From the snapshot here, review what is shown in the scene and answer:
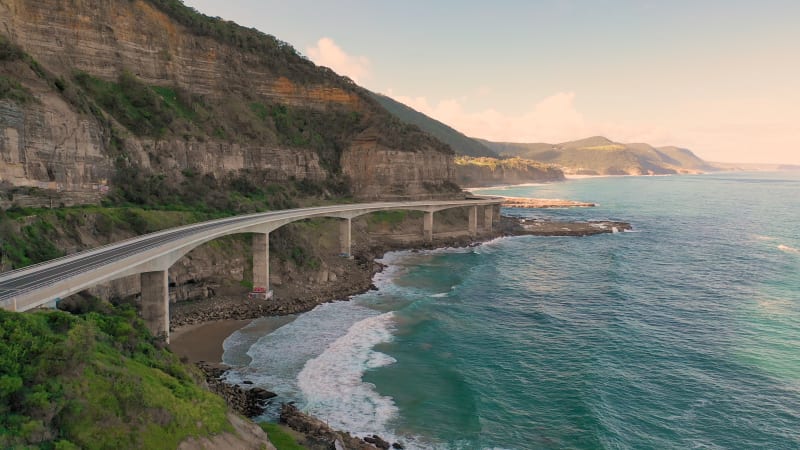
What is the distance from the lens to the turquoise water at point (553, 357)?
28500 mm

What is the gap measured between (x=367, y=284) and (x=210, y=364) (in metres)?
27.4

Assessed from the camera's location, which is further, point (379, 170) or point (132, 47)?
point (379, 170)

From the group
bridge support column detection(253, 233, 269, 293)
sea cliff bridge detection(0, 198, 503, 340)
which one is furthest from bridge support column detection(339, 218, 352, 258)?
bridge support column detection(253, 233, 269, 293)

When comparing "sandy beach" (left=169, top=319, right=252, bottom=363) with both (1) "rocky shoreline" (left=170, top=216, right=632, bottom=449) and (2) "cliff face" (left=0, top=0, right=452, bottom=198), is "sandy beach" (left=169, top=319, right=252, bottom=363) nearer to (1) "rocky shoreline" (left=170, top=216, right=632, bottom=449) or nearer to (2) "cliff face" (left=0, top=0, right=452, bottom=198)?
(1) "rocky shoreline" (left=170, top=216, right=632, bottom=449)

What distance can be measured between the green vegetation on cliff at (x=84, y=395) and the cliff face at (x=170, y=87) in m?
30.3

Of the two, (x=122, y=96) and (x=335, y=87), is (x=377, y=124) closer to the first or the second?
(x=335, y=87)

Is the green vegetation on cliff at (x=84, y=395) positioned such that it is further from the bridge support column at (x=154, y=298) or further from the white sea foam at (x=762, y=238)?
the white sea foam at (x=762, y=238)

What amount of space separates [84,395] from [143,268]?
18.7 metres

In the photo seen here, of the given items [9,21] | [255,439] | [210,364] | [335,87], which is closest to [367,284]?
[210,364]

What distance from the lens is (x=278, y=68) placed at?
96.7 meters

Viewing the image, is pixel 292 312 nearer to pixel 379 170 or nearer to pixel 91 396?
pixel 91 396

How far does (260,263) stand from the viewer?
53062mm

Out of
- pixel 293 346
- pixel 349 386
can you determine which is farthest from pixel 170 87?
pixel 349 386

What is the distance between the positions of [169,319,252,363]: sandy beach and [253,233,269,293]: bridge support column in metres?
6.78
